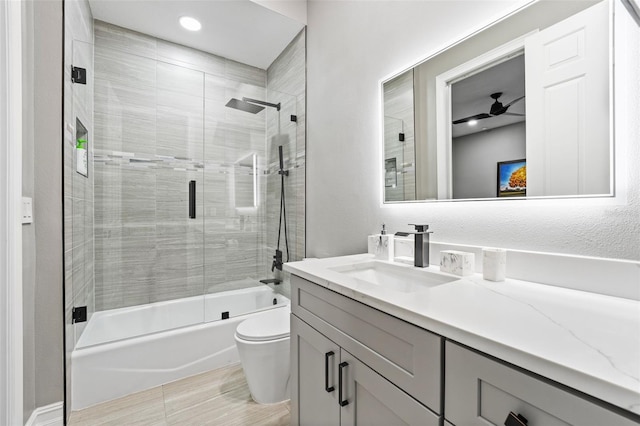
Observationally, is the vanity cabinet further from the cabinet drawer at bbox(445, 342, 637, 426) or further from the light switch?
the light switch

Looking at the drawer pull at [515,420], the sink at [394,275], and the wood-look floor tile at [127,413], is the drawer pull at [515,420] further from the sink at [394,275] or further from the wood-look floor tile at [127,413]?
the wood-look floor tile at [127,413]

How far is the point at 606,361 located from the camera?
1.50 ft

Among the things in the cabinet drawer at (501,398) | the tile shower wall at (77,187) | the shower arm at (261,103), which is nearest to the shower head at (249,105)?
the shower arm at (261,103)

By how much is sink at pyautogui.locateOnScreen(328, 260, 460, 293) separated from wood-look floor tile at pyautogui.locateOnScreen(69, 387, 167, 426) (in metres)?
1.33

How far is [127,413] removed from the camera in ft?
5.29

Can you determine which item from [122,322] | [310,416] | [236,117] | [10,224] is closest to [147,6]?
[236,117]

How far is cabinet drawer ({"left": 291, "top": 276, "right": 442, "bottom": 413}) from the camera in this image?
673mm

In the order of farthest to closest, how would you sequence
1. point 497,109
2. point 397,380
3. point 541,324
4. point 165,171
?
point 165,171
point 497,109
point 397,380
point 541,324

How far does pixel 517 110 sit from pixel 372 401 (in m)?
1.11

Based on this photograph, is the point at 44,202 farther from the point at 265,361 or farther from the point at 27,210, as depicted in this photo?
the point at 265,361

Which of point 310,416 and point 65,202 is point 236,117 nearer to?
point 65,202

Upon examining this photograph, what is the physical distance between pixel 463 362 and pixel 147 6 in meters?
2.91

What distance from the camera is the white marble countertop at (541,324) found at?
1.42ft

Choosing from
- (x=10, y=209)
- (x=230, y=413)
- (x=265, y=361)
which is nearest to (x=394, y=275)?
(x=265, y=361)
